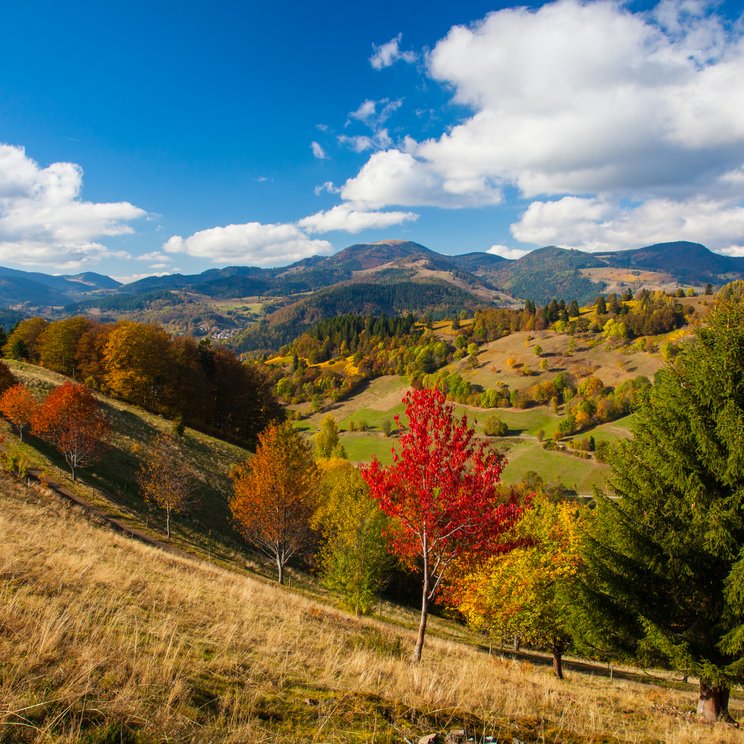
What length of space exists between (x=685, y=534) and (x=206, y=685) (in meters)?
12.0

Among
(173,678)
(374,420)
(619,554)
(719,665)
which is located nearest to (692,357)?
(619,554)

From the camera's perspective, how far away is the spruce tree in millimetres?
11125

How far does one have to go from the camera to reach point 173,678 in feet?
20.0

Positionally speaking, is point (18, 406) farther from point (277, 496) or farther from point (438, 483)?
point (438, 483)

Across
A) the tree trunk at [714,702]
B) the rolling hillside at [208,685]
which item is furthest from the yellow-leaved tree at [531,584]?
the rolling hillside at [208,685]

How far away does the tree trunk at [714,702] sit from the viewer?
11.7 m

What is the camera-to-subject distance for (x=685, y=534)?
11.7 m

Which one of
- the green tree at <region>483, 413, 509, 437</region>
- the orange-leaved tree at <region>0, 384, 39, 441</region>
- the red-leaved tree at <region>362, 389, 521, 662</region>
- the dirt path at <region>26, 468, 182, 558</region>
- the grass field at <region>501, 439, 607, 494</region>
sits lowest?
the grass field at <region>501, 439, 607, 494</region>

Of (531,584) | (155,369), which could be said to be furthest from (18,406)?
(531,584)

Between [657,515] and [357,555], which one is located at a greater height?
[657,515]

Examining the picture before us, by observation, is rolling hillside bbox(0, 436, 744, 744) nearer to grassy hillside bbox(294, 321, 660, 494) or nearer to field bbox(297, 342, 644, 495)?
field bbox(297, 342, 644, 495)

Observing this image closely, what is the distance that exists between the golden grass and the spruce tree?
159 cm

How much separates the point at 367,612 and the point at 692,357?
1014 inches

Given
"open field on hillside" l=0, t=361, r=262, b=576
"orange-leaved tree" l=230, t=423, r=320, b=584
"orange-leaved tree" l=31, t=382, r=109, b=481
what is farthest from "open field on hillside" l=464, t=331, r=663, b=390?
"orange-leaved tree" l=31, t=382, r=109, b=481
